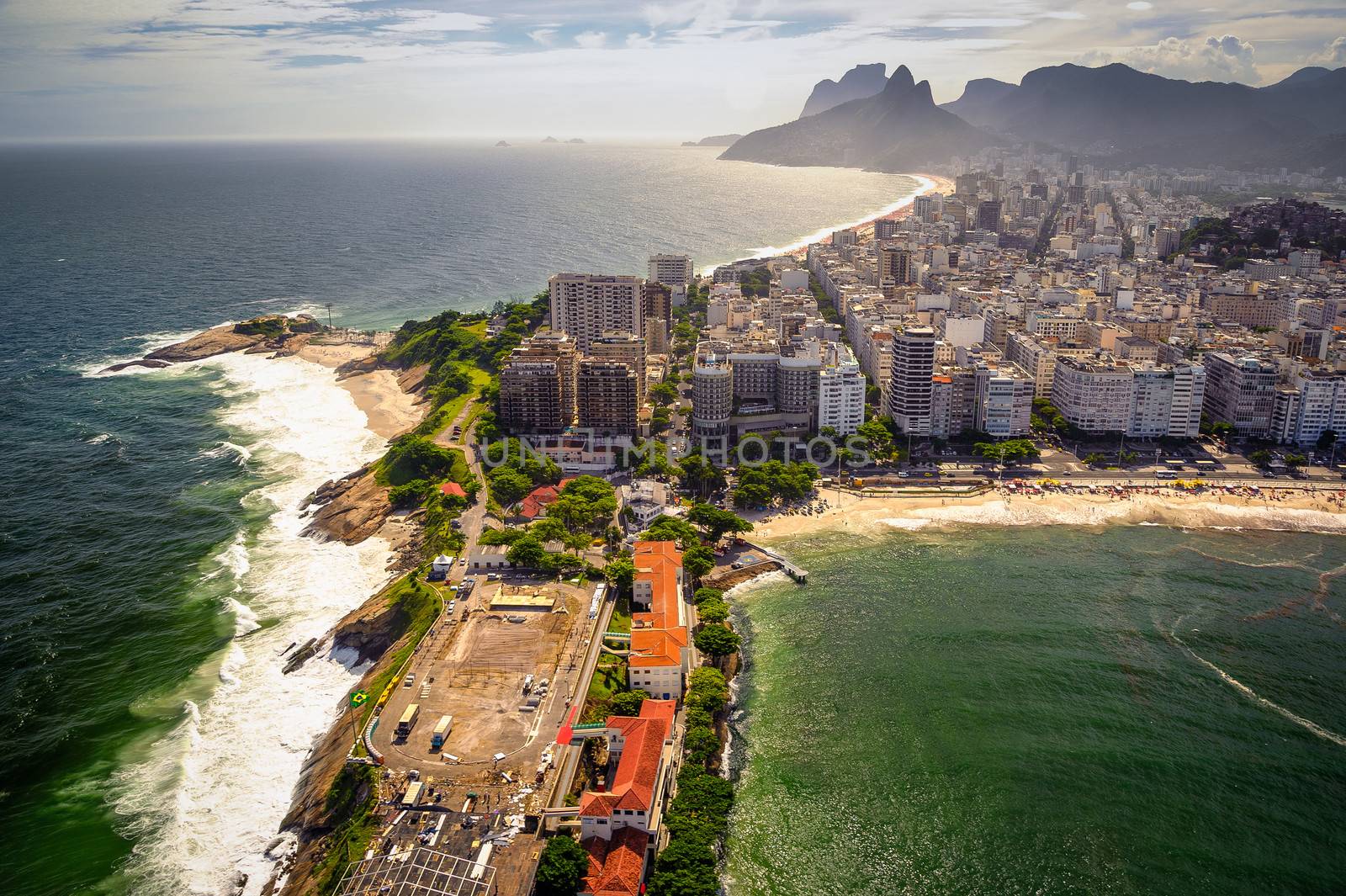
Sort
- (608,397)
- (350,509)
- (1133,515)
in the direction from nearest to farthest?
1. (1133,515)
2. (350,509)
3. (608,397)

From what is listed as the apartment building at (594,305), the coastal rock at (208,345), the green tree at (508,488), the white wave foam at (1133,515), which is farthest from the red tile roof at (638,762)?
the coastal rock at (208,345)

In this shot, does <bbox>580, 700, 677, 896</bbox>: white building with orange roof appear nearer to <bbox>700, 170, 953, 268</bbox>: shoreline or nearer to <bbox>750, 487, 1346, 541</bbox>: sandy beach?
<bbox>750, 487, 1346, 541</bbox>: sandy beach

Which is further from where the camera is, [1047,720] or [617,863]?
[1047,720]

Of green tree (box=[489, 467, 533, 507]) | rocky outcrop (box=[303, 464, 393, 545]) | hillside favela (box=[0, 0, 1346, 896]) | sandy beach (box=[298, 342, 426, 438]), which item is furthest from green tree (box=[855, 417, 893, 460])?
sandy beach (box=[298, 342, 426, 438])

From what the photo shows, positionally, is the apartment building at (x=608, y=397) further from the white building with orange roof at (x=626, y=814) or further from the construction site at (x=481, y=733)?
the white building with orange roof at (x=626, y=814)

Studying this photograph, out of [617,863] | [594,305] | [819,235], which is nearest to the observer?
[617,863]

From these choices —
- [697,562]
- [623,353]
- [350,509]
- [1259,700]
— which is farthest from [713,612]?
[623,353]

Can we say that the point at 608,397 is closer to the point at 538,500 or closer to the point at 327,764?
the point at 538,500
